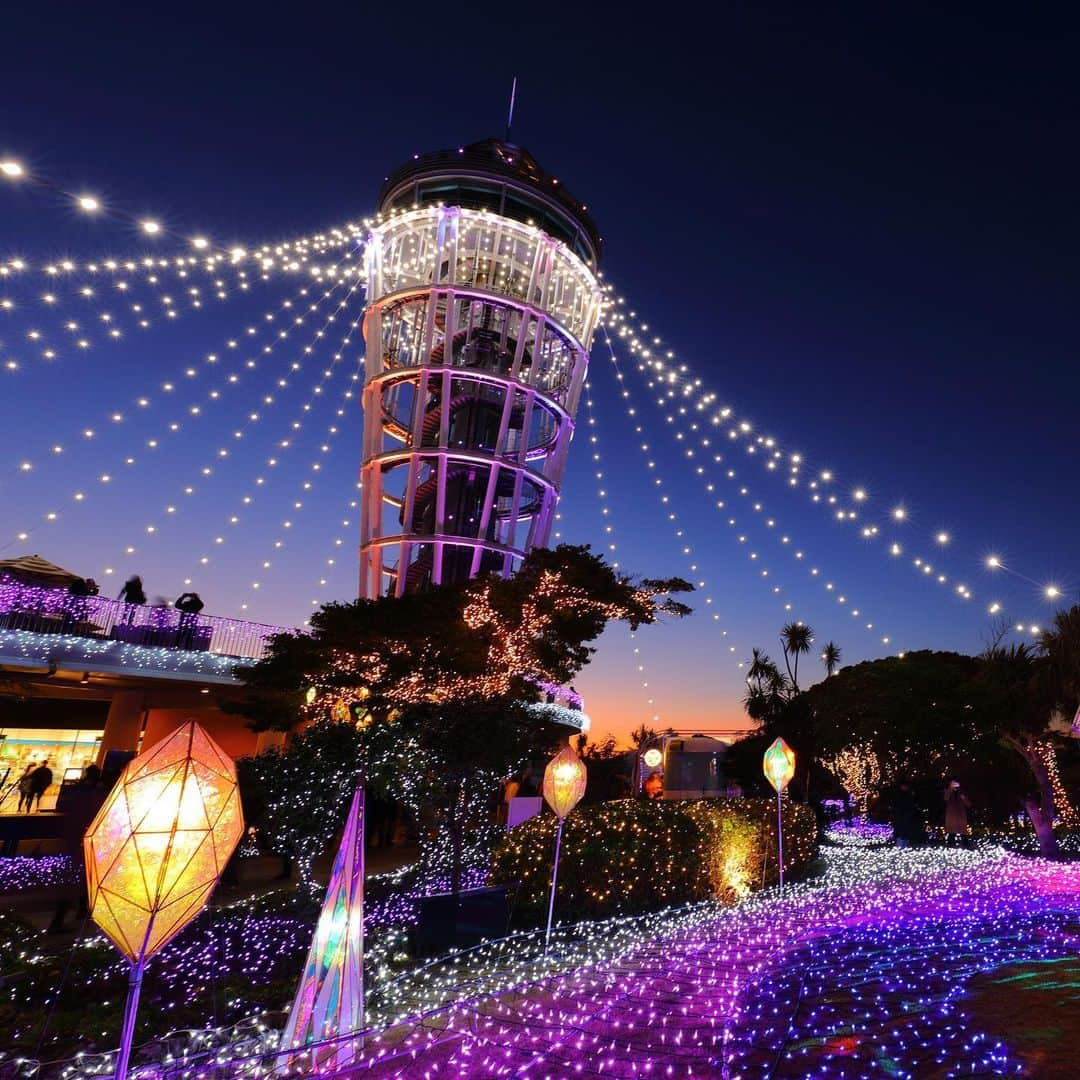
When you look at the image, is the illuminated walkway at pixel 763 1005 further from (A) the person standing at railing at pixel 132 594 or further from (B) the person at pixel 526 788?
(A) the person standing at railing at pixel 132 594

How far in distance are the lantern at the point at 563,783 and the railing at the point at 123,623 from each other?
31.7 feet

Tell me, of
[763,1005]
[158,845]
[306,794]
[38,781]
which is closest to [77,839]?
[306,794]

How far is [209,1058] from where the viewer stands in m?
3.65

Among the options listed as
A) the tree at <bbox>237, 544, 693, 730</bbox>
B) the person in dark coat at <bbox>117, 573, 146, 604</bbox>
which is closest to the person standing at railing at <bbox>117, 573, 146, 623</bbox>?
the person in dark coat at <bbox>117, 573, 146, 604</bbox>

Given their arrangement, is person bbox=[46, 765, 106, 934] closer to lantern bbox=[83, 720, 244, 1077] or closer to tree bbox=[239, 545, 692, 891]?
tree bbox=[239, 545, 692, 891]

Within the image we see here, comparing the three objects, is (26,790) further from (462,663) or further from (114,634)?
(462,663)

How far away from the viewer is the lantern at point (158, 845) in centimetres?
271

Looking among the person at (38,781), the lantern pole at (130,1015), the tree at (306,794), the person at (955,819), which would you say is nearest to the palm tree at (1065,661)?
the person at (955,819)

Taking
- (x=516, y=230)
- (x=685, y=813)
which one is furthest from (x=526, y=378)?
(x=685, y=813)

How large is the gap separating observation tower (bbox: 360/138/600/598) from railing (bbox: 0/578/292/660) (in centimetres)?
642

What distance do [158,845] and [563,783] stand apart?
15.9 ft

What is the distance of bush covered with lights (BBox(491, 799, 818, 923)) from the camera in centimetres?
733

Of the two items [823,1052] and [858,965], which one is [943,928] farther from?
[823,1052]

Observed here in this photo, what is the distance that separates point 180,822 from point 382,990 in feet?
9.28
